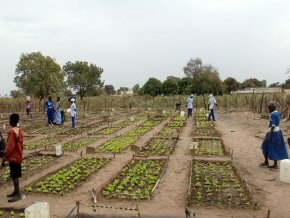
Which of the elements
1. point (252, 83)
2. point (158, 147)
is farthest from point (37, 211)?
point (252, 83)

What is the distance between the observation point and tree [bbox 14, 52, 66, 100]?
114 feet

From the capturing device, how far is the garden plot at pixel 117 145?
1115 cm

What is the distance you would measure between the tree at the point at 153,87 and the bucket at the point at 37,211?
4821 cm

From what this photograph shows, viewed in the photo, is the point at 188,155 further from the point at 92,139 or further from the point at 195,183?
the point at 92,139

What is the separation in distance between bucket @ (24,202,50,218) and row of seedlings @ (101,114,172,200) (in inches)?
63.3

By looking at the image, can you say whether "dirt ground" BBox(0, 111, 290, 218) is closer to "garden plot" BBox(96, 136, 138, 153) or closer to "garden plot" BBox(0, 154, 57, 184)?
"garden plot" BBox(0, 154, 57, 184)

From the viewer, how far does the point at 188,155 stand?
1030 centimetres

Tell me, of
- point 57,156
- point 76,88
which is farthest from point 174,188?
point 76,88

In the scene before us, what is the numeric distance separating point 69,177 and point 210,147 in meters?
5.64

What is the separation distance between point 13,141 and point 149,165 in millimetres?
3867

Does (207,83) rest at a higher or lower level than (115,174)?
higher

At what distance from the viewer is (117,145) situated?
39.3 feet

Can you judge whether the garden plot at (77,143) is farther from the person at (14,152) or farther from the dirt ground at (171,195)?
the person at (14,152)

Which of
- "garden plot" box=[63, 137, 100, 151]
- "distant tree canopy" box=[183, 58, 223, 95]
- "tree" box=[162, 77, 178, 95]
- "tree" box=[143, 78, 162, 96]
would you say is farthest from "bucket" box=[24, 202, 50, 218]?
"tree" box=[143, 78, 162, 96]
